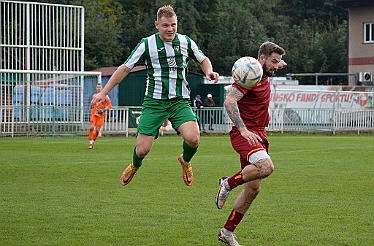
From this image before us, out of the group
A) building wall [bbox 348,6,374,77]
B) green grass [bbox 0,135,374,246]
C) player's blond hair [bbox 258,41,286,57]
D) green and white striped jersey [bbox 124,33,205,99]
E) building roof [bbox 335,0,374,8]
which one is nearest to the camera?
player's blond hair [bbox 258,41,286,57]

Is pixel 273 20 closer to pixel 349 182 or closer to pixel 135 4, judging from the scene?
pixel 135 4

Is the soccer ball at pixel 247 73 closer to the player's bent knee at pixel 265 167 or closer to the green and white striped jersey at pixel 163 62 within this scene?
the player's bent knee at pixel 265 167

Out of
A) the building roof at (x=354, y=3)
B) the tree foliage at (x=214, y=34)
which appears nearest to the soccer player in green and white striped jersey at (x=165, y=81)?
the building roof at (x=354, y=3)

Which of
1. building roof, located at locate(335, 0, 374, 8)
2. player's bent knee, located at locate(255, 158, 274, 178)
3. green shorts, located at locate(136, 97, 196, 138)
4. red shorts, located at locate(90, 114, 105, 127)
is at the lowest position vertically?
player's bent knee, located at locate(255, 158, 274, 178)

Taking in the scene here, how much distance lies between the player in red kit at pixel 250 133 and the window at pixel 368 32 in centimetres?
4235

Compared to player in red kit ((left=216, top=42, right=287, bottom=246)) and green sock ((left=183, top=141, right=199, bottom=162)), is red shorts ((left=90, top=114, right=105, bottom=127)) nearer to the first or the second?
green sock ((left=183, top=141, right=199, bottom=162))

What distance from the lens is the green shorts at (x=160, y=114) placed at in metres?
9.33

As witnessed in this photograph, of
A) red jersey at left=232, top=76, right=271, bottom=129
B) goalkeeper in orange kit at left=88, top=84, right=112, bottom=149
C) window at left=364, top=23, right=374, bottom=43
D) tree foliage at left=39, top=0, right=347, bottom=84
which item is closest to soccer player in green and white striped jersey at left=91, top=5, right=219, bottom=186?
red jersey at left=232, top=76, right=271, bottom=129

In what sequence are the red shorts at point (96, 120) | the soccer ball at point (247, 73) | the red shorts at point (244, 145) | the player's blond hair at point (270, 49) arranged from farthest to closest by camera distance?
1. the red shorts at point (96, 120)
2. the player's blond hair at point (270, 49)
3. the red shorts at point (244, 145)
4. the soccer ball at point (247, 73)

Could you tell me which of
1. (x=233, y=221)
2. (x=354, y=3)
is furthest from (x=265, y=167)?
(x=354, y=3)

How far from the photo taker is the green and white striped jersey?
30.1 ft

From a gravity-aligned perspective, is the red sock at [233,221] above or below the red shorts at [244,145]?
below

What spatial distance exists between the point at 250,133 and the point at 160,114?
2.35 metres

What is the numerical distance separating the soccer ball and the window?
42.7 m
